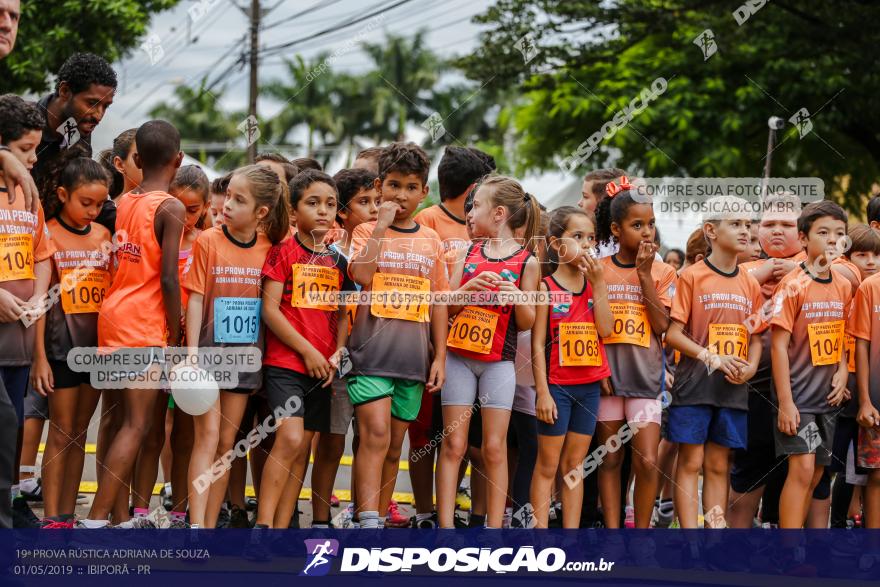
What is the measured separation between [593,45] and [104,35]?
8.81 meters

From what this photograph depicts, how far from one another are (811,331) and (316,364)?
2579mm

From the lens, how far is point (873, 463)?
5.69 metres

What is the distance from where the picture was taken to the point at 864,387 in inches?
223

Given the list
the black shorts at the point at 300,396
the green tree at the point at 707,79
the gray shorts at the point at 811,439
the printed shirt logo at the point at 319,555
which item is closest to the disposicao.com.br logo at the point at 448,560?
the printed shirt logo at the point at 319,555

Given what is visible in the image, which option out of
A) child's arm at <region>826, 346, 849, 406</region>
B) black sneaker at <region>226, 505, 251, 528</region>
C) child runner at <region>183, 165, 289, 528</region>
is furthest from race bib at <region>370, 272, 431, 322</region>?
child's arm at <region>826, 346, 849, 406</region>

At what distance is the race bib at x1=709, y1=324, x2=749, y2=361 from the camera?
552 centimetres

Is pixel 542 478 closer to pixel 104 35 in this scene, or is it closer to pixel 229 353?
pixel 229 353

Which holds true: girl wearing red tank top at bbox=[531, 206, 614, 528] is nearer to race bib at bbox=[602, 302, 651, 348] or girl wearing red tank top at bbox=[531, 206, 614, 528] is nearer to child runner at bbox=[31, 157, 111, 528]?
race bib at bbox=[602, 302, 651, 348]

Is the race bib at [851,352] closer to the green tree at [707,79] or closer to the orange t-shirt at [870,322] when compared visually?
the orange t-shirt at [870,322]

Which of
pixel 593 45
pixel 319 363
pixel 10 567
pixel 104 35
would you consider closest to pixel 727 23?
pixel 593 45

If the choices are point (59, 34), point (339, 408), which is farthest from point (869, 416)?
point (59, 34)

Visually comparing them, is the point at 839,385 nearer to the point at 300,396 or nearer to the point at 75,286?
the point at 300,396

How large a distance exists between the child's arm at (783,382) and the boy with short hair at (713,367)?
10 cm

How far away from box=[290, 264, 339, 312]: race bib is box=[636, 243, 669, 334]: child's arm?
1.57 metres
